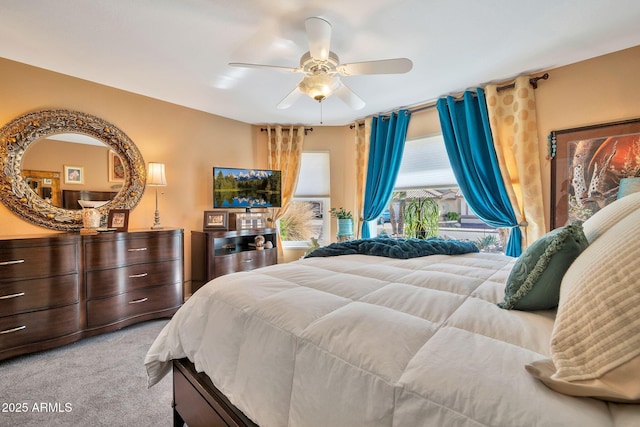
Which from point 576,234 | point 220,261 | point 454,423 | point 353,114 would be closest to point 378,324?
point 454,423

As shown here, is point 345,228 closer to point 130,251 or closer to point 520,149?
point 520,149

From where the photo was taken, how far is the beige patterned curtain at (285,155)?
14.2 feet

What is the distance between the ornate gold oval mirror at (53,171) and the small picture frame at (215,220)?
2.75ft

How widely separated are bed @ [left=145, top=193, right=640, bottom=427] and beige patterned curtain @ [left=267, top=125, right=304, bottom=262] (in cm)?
297

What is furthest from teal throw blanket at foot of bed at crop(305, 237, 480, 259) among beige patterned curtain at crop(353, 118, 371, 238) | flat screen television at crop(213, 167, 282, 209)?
flat screen television at crop(213, 167, 282, 209)

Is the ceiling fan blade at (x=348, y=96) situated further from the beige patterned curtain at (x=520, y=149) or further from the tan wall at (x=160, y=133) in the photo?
the tan wall at (x=160, y=133)

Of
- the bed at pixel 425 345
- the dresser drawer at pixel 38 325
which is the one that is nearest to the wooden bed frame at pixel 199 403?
the bed at pixel 425 345

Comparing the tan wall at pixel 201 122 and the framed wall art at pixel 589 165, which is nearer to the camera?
the framed wall art at pixel 589 165

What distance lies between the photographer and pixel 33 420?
1565mm

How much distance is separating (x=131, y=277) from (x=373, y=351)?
287cm

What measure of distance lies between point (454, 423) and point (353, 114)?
12.7 ft

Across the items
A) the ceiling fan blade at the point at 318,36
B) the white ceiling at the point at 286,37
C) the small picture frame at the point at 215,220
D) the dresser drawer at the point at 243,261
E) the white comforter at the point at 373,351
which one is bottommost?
the dresser drawer at the point at 243,261

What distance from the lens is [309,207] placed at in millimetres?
4590

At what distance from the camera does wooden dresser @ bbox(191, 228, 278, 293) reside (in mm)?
3455
